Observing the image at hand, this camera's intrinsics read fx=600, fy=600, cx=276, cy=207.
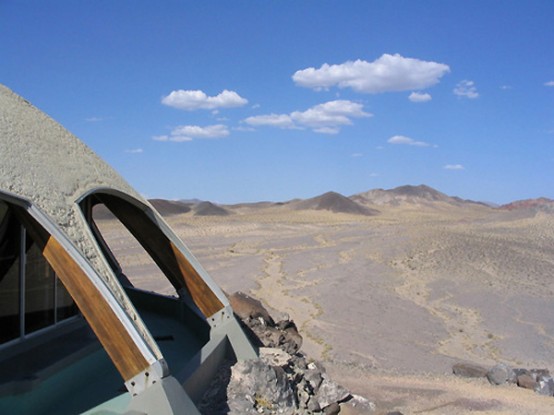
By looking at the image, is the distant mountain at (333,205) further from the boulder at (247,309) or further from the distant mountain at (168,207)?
the boulder at (247,309)

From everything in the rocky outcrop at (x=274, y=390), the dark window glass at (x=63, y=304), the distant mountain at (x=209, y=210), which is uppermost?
the distant mountain at (x=209, y=210)

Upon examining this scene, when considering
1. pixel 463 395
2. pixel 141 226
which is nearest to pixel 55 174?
pixel 141 226

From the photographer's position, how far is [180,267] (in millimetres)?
8008

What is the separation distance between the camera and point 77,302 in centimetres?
555

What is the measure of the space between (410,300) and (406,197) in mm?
114066

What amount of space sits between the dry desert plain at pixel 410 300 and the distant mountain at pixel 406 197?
82085mm

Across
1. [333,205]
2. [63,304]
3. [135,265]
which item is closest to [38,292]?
[63,304]

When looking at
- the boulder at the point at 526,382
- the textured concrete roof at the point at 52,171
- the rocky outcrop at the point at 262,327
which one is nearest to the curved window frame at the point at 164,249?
the textured concrete roof at the point at 52,171

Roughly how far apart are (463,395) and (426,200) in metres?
124

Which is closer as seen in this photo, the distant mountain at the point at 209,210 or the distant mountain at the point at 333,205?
the distant mountain at the point at 209,210

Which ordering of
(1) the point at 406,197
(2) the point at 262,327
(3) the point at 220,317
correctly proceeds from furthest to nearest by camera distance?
1. (1) the point at 406,197
2. (2) the point at 262,327
3. (3) the point at 220,317

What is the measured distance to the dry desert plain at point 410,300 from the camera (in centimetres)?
1156

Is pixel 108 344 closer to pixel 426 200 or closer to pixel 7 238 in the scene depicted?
pixel 7 238

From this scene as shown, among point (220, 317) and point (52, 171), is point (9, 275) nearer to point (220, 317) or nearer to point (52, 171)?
point (52, 171)
